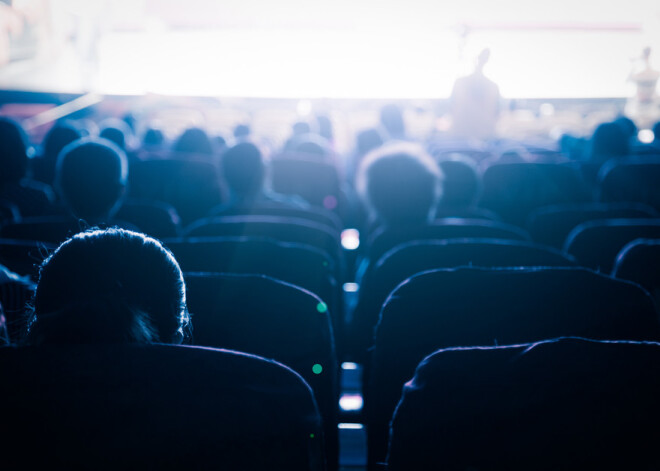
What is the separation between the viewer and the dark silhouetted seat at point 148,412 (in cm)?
52

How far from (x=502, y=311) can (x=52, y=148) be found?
359 centimetres

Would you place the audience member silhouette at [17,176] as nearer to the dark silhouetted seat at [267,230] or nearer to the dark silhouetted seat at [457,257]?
the dark silhouetted seat at [267,230]

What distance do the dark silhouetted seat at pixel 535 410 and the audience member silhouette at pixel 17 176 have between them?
8.28 feet

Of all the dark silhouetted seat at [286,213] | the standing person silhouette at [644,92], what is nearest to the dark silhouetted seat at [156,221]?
the dark silhouetted seat at [286,213]

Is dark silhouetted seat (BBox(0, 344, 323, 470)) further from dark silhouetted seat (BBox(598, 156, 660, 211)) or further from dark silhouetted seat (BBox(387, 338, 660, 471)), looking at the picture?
dark silhouetted seat (BBox(598, 156, 660, 211))

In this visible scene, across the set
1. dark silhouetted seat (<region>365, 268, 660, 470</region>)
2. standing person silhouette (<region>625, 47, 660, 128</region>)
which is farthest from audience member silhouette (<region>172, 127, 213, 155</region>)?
standing person silhouette (<region>625, 47, 660, 128</region>)

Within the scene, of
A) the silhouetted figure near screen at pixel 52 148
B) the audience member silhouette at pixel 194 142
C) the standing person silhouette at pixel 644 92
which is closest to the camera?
the silhouetted figure near screen at pixel 52 148

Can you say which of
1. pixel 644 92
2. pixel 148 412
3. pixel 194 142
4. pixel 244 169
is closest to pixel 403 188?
pixel 244 169

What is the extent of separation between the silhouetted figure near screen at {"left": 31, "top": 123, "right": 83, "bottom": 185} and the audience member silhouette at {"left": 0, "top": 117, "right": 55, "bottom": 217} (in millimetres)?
756

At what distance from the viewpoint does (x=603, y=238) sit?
68.3 inches

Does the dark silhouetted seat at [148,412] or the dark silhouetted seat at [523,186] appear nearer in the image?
the dark silhouetted seat at [148,412]

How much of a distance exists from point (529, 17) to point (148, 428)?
9.80 meters

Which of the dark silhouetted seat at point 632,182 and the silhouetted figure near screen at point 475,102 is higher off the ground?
the silhouetted figure near screen at point 475,102

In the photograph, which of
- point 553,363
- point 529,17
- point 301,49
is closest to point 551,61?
point 529,17
